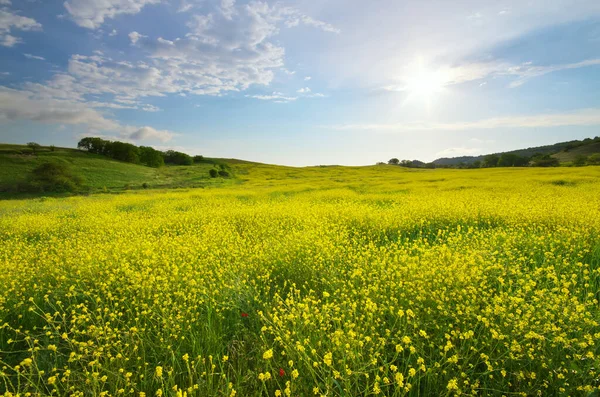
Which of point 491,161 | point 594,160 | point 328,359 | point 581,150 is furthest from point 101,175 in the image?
point 581,150

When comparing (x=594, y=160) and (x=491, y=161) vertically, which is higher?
(x=491, y=161)

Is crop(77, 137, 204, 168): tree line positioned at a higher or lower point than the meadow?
higher

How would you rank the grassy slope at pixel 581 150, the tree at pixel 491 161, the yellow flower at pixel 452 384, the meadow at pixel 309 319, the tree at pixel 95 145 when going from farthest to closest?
the grassy slope at pixel 581 150 → the tree at pixel 491 161 → the tree at pixel 95 145 → the meadow at pixel 309 319 → the yellow flower at pixel 452 384

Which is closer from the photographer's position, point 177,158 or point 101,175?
point 101,175

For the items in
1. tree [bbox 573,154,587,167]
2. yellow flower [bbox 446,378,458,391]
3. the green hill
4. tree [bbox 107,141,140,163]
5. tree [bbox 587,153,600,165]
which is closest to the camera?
yellow flower [bbox 446,378,458,391]

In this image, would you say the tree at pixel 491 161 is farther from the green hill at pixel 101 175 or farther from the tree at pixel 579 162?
the green hill at pixel 101 175

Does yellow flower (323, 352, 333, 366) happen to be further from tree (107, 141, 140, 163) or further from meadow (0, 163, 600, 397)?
tree (107, 141, 140, 163)

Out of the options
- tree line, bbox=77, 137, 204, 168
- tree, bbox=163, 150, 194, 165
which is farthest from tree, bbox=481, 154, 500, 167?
tree line, bbox=77, 137, 204, 168

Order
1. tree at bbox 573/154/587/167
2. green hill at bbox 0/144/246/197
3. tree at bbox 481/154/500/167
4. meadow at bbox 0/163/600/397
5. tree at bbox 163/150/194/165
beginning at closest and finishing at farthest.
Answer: meadow at bbox 0/163/600/397
green hill at bbox 0/144/246/197
tree at bbox 573/154/587/167
tree at bbox 163/150/194/165
tree at bbox 481/154/500/167

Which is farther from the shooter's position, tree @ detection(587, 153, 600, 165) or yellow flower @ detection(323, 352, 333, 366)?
tree @ detection(587, 153, 600, 165)

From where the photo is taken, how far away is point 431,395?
2.81 metres

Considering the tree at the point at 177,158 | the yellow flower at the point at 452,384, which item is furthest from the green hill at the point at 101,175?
the yellow flower at the point at 452,384

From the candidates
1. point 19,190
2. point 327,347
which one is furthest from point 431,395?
point 19,190

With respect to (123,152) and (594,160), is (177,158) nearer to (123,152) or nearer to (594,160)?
(123,152)
